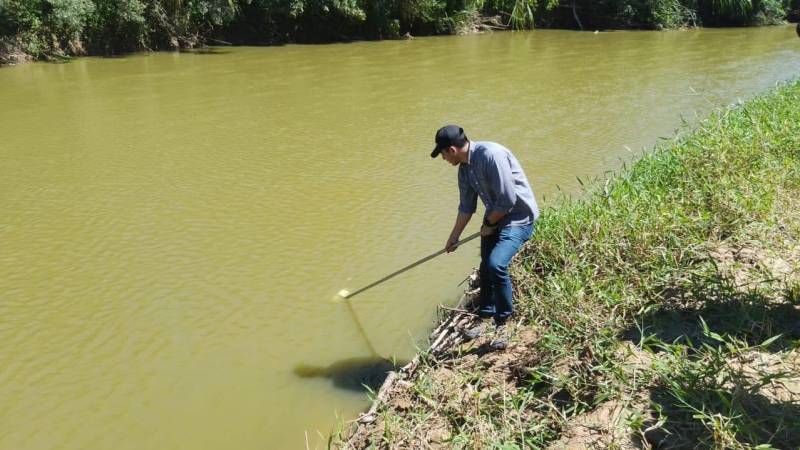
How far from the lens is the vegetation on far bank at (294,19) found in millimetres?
17359

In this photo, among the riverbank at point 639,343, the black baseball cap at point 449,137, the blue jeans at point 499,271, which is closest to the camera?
the riverbank at point 639,343

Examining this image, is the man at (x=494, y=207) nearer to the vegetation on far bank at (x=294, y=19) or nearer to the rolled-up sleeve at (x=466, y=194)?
the rolled-up sleeve at (x=466, y=194)

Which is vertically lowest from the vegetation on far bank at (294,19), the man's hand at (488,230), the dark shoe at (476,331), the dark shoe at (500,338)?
the dark shoe at (476,331)

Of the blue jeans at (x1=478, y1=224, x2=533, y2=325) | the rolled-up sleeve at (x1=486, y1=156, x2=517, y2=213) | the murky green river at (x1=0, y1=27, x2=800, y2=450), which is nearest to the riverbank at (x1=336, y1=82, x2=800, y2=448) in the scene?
the blue jeans at (x1=478, y1=224, x2=533, y2=325)

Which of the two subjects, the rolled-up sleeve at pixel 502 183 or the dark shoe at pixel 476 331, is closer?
the rolled-up sleeve at pixel 502 183

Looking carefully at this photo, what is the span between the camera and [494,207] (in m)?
3.71

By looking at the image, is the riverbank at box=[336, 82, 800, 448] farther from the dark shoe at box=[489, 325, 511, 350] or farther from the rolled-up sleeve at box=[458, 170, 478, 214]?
the rolled-up sleeve at box=[458, 170, 478, 214]

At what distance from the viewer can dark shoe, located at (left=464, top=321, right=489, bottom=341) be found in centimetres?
381

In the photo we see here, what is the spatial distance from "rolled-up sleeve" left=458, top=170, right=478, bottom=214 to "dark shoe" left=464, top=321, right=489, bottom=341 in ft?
2.26

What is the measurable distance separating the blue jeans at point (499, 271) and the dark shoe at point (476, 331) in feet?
0.24

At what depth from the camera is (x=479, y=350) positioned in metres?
3.70

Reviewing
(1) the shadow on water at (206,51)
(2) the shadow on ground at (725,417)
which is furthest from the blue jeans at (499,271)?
(1) the shadow on water at (206,51)

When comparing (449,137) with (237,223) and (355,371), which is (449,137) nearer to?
(355,371)

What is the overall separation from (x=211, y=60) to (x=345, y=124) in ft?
30.5
